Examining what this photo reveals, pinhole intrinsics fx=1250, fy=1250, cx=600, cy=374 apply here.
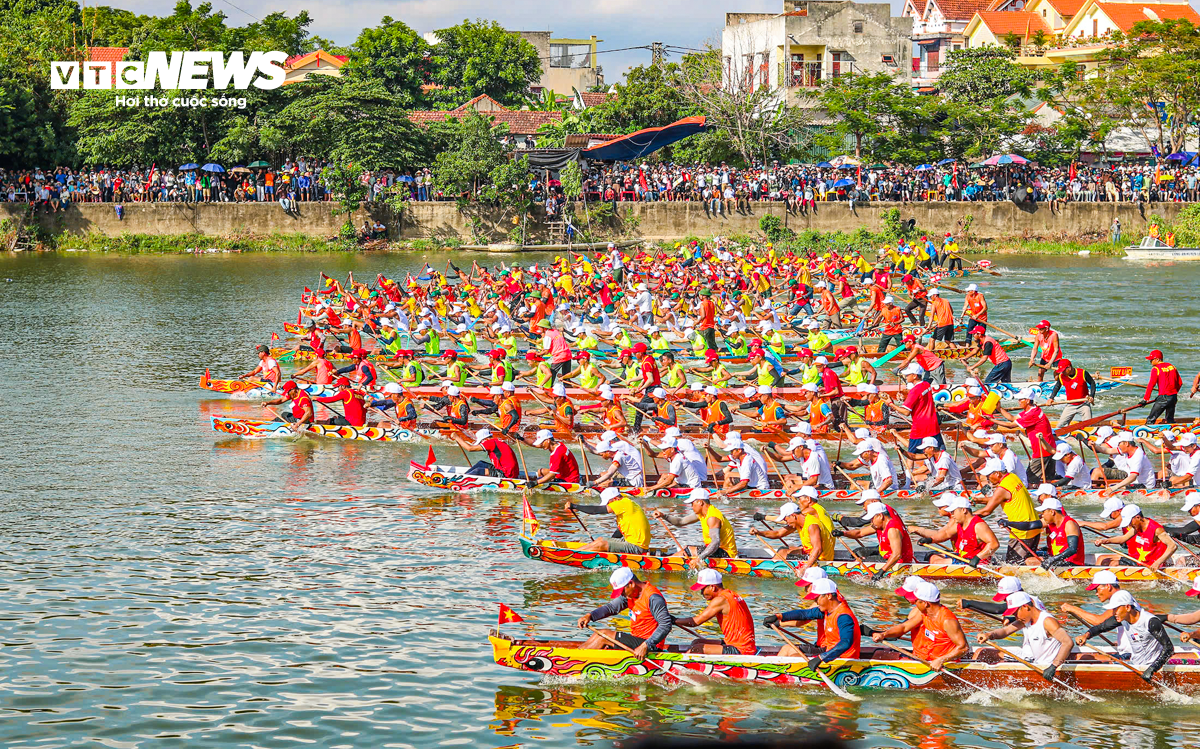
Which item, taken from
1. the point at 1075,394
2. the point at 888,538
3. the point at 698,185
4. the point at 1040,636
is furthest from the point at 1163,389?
the point at 698,185

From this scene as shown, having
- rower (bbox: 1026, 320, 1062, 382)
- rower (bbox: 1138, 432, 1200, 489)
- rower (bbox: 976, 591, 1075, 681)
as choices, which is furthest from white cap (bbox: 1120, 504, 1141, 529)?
rower (bbox: 1026, 320, 1062, 382)

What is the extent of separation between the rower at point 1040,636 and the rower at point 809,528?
102 inches

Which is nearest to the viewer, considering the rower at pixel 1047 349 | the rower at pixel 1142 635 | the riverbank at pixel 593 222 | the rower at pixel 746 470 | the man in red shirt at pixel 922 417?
the rower at pixel 1142 635

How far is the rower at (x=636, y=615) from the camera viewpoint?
11234 millimetres

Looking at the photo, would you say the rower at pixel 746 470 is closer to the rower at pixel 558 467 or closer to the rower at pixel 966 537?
the rower at pixel 558 467

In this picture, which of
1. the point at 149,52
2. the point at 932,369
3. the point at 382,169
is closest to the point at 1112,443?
the point at 932,369

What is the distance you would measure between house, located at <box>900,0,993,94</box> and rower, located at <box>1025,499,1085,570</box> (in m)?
56.3

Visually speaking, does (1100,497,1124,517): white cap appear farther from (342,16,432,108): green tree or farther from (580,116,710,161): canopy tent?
(342,16,432,108): green tree

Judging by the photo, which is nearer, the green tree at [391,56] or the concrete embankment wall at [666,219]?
the concrete embankment wall at [666,219]

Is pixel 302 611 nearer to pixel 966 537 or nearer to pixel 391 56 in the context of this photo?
pixel 966 537

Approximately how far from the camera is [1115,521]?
46.7ft

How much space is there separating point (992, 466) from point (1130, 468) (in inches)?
95.7

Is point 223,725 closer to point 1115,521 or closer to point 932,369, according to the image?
point 1115,521

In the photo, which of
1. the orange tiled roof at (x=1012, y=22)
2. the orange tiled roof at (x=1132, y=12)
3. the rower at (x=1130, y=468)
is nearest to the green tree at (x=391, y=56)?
the orange tiled roof at (x=1012, y=22)
